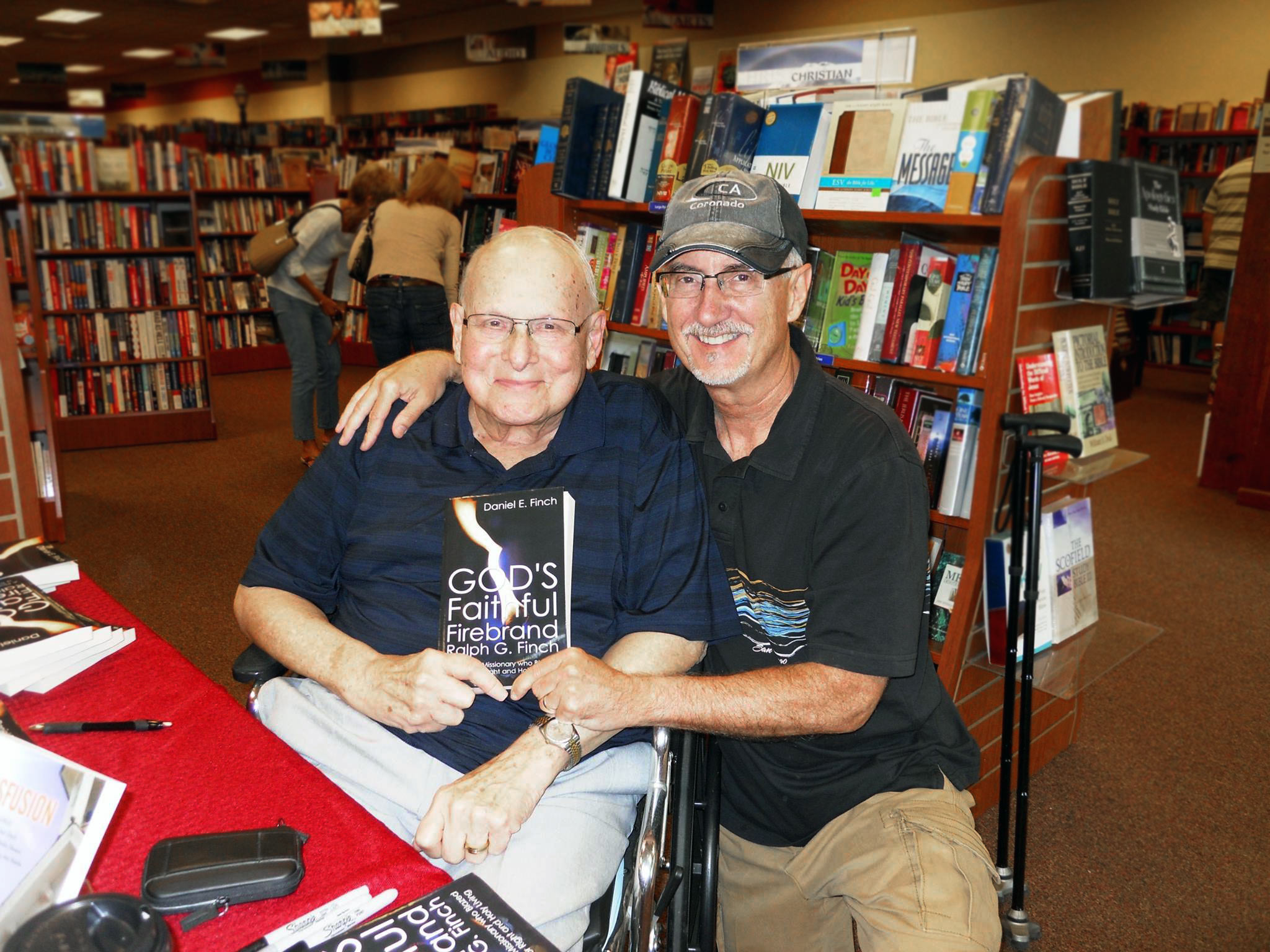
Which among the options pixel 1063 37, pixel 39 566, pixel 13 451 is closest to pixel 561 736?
pixel 39 566

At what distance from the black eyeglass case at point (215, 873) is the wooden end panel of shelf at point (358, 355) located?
307 inches

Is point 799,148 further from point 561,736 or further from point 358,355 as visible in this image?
point 358,355

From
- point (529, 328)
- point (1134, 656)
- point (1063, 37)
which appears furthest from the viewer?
point (1063, 37)

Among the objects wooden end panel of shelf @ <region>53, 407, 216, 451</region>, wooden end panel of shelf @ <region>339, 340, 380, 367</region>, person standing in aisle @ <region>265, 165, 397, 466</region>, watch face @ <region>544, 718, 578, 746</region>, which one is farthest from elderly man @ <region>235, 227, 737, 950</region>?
wooden end panel of shelf @ <region>339, 340, 380, 367</region>

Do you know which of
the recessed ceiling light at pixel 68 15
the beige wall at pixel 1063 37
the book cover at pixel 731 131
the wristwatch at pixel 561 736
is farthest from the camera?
the recessed ceiling light at pixel 68 15

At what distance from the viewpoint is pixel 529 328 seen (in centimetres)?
144

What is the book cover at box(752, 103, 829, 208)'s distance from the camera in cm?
238

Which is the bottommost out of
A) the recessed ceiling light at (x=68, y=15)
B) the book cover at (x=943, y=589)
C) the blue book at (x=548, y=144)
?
the book cover at (x=943, y=589)

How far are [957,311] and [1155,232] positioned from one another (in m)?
0.47

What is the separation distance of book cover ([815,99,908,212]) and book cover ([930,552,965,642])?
0.88 meters

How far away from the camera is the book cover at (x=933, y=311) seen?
2.26 metres

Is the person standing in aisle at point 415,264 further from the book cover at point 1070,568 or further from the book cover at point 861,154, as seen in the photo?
the book cover at point 1070,568

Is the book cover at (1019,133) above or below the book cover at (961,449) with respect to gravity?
above

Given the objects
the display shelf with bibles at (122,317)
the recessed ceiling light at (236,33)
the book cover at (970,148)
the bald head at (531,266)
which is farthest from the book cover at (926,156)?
the recessed ceiling light at (236,33)
